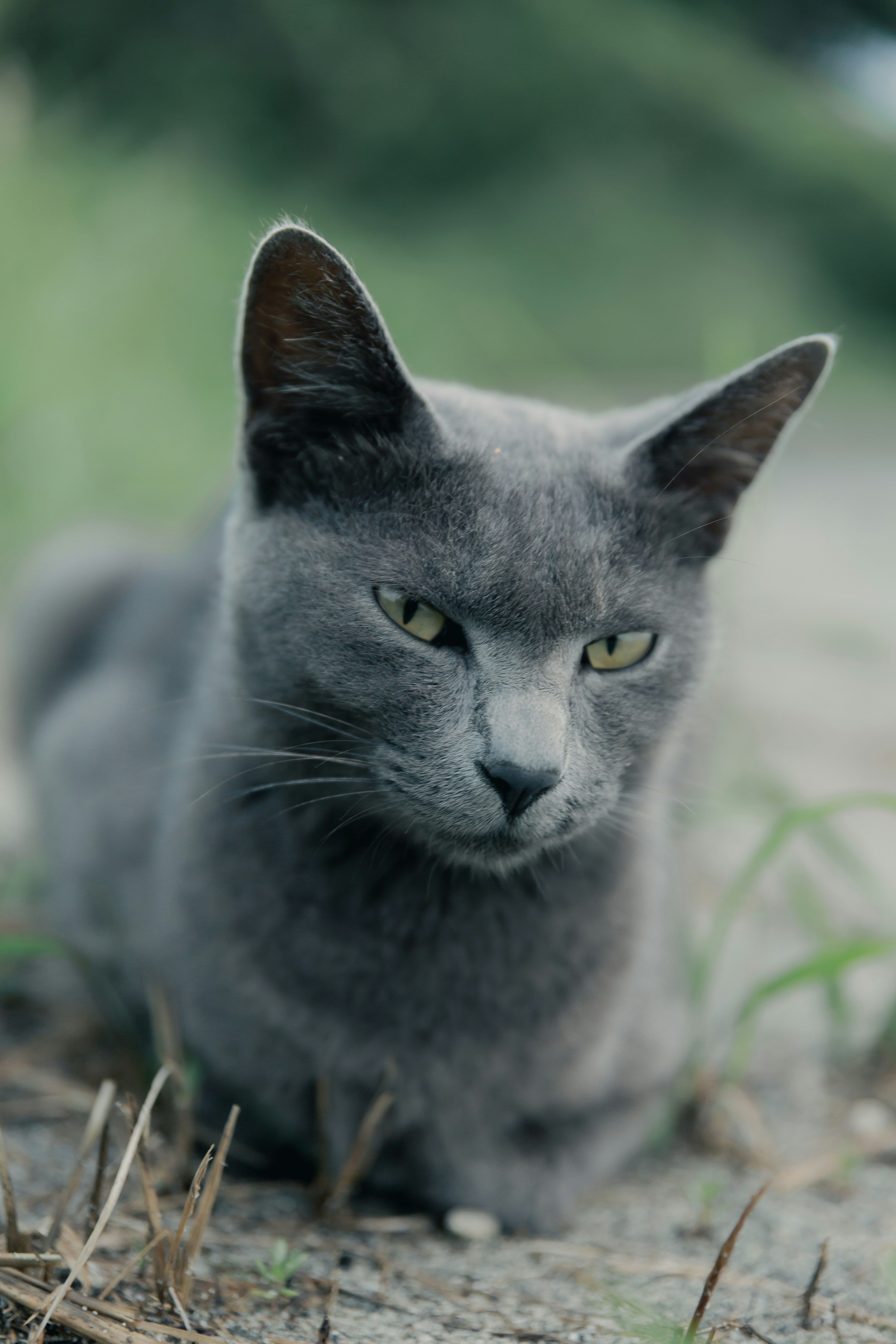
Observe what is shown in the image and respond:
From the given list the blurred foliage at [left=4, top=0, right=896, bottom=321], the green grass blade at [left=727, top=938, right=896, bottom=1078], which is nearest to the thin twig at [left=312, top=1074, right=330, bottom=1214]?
the green grass blade at [left=727, top=938, right=896, bottom=1078]

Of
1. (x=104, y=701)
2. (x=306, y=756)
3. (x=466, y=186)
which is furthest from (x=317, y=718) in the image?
(x=466, y=186)

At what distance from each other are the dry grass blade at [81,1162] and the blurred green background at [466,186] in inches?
131

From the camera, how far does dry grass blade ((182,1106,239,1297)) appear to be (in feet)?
3.34

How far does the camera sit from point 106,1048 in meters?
1.67

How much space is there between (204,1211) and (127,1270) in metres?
0.08

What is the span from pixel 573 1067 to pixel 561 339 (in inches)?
209

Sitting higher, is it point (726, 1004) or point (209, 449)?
point (209, 449)

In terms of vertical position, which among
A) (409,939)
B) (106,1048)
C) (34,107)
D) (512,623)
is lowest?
(106,1048)

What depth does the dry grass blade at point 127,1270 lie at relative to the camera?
0.99 m

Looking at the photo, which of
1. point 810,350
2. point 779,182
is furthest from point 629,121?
point 810,350

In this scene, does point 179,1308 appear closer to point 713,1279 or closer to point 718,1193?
point 713,1279

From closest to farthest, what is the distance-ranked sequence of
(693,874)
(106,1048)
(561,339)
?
(106,1048) < (693,874) < (561,339)

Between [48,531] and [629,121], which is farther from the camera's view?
[629,121]

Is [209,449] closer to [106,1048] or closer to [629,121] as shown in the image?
[106,1048]
